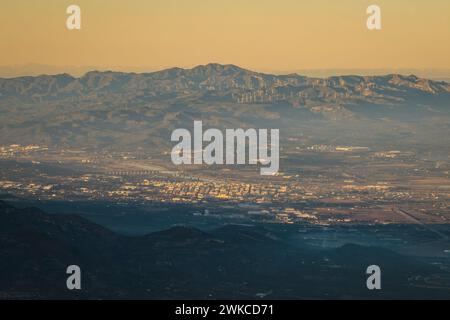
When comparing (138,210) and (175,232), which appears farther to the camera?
(138,210)

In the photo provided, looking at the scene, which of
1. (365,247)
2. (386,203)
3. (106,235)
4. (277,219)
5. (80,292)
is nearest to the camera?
(80,292)

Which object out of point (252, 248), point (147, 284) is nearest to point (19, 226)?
point (147, 284)

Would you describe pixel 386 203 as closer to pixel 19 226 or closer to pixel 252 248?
pixel 252 248

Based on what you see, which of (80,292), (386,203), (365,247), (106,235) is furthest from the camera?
(386,203)
